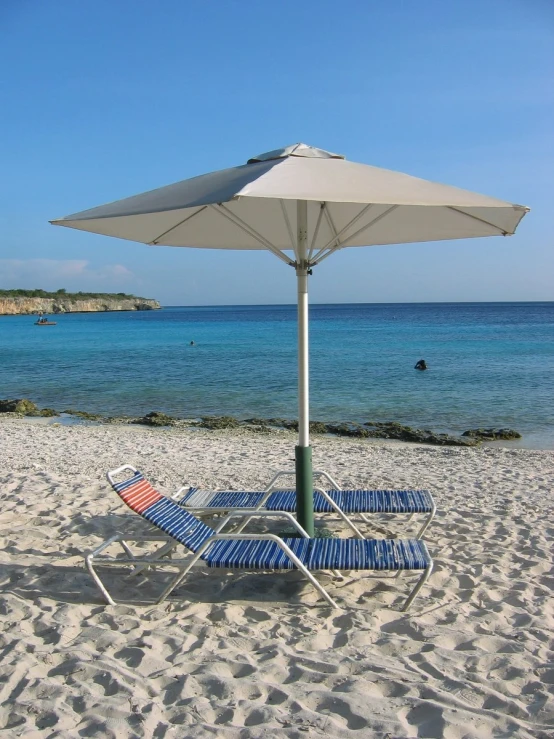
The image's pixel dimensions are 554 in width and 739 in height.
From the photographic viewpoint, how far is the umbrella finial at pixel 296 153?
12.8ft

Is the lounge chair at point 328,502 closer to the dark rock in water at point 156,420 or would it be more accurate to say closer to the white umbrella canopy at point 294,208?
the white umbrella canopy at point 294,208

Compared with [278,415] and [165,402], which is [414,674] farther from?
[165,402]

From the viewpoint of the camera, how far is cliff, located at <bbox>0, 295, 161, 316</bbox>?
118 m

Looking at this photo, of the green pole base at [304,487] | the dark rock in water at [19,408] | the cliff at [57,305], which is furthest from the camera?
the cliff at [57,305]

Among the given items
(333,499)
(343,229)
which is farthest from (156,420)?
(343,229)

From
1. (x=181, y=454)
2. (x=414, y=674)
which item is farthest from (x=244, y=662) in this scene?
(x=181, y=454)

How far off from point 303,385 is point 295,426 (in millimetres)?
10002

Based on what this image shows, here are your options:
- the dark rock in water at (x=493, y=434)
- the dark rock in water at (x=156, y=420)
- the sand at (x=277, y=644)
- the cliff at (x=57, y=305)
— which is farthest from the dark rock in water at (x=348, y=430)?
the cliff at (x=57, y=305)

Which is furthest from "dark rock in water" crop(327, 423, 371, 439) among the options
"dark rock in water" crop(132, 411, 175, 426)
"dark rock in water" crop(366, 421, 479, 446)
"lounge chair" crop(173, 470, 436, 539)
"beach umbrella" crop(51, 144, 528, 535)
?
"lounge chair" crop(173, 470, 436, 539)

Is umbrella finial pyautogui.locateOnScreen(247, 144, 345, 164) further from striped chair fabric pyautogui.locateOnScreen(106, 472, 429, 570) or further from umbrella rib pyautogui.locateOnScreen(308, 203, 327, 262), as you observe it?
striped chair fabric pyautogui.locateOnScreen(106, 472, 429, 570)

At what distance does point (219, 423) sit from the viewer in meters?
14.3

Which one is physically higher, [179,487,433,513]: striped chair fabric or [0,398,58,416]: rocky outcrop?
[179,487,433,513]: striped chair fabric

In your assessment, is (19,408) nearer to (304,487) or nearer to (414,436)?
(414,436)

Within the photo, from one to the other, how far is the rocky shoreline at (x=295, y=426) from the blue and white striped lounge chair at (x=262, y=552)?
8762 millimetres
